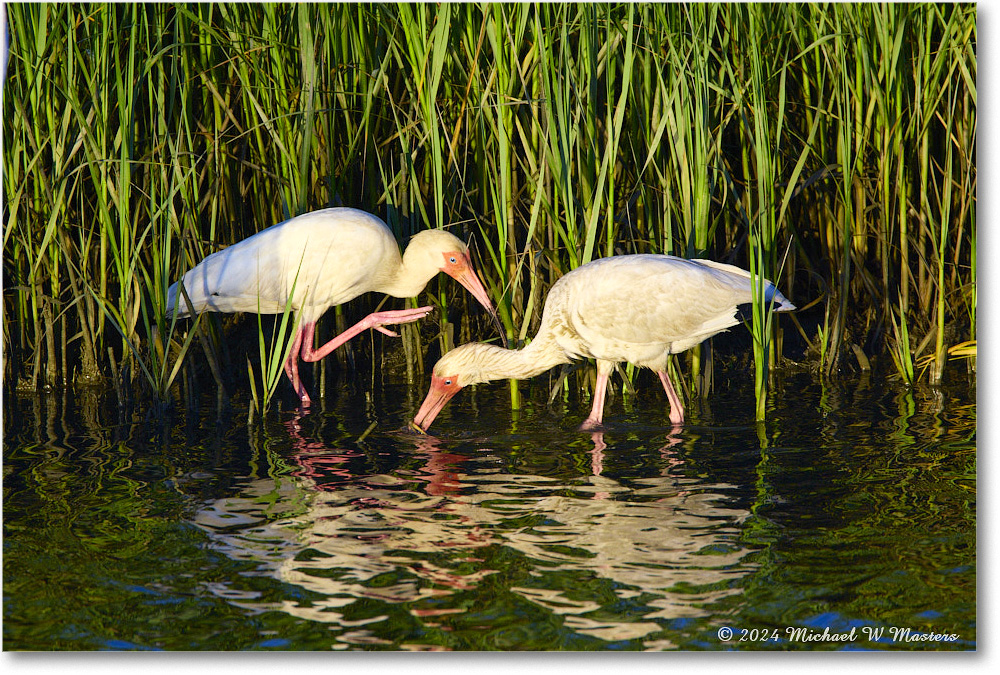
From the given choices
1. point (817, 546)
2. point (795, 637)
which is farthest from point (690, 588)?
point (817, 546)

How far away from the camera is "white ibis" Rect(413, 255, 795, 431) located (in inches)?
181

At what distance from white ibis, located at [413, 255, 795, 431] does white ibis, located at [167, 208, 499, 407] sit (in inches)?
21.8

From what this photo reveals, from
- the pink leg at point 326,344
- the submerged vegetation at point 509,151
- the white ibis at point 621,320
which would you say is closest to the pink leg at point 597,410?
the white ibis at point 621,320

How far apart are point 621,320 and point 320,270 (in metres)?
1.65

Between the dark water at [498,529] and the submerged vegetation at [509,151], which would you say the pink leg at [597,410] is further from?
the submerged vegetation at [509,151]

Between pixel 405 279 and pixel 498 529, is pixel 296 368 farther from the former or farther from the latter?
pixel 498 529

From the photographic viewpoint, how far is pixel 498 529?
3.61m

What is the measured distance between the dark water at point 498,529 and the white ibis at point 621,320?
27cm

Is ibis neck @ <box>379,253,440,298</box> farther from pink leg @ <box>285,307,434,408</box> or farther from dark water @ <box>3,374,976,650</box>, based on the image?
dark water @ <box>3,374,976,650</box>

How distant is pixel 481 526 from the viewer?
3.65 meters

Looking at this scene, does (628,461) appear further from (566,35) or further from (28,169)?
(28,169)

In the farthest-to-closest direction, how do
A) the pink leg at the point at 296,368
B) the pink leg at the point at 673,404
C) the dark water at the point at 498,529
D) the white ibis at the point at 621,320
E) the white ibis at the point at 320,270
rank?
the pink leg at the point at 296,368 < the white ibis at the point at 320,270 < the pink leg at the point at 673,404 < the white ibis at the point at 621,320 < the dark water at the point at 498,529

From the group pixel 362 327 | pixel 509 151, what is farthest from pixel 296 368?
pixel 509 151

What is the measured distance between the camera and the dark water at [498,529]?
2998 mm
